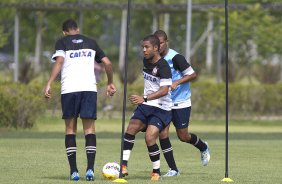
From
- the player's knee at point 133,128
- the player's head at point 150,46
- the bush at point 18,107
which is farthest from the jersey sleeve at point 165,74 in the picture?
the bush at point 18,107

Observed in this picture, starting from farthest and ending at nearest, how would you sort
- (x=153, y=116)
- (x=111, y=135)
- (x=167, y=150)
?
(x=111, y=135)
(x=167, y=150)
(x=153, y=116)

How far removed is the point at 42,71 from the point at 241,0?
11397mm

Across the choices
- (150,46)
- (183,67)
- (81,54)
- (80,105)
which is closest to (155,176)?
(80,105)

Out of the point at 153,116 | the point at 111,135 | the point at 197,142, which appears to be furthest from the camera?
the point at 111,135

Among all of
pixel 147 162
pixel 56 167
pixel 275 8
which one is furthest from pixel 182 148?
pixel 275 8

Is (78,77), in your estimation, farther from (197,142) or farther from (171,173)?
(197,142)

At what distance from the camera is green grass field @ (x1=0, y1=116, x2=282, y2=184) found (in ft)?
53.3

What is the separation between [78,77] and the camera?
50.3ft

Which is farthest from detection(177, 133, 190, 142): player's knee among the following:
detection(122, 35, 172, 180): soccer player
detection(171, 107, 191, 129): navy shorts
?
detection(122, 35, 172, 180): soccer player

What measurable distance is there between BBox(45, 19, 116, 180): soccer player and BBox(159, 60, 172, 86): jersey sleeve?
797 millimetres

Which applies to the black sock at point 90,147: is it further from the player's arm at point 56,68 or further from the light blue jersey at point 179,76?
the light blue jersey at point 179,76

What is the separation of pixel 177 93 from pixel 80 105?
8.80 ft

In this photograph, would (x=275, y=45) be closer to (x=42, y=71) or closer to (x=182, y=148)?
(x=42, y=71)

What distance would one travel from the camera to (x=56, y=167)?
18016 mm
